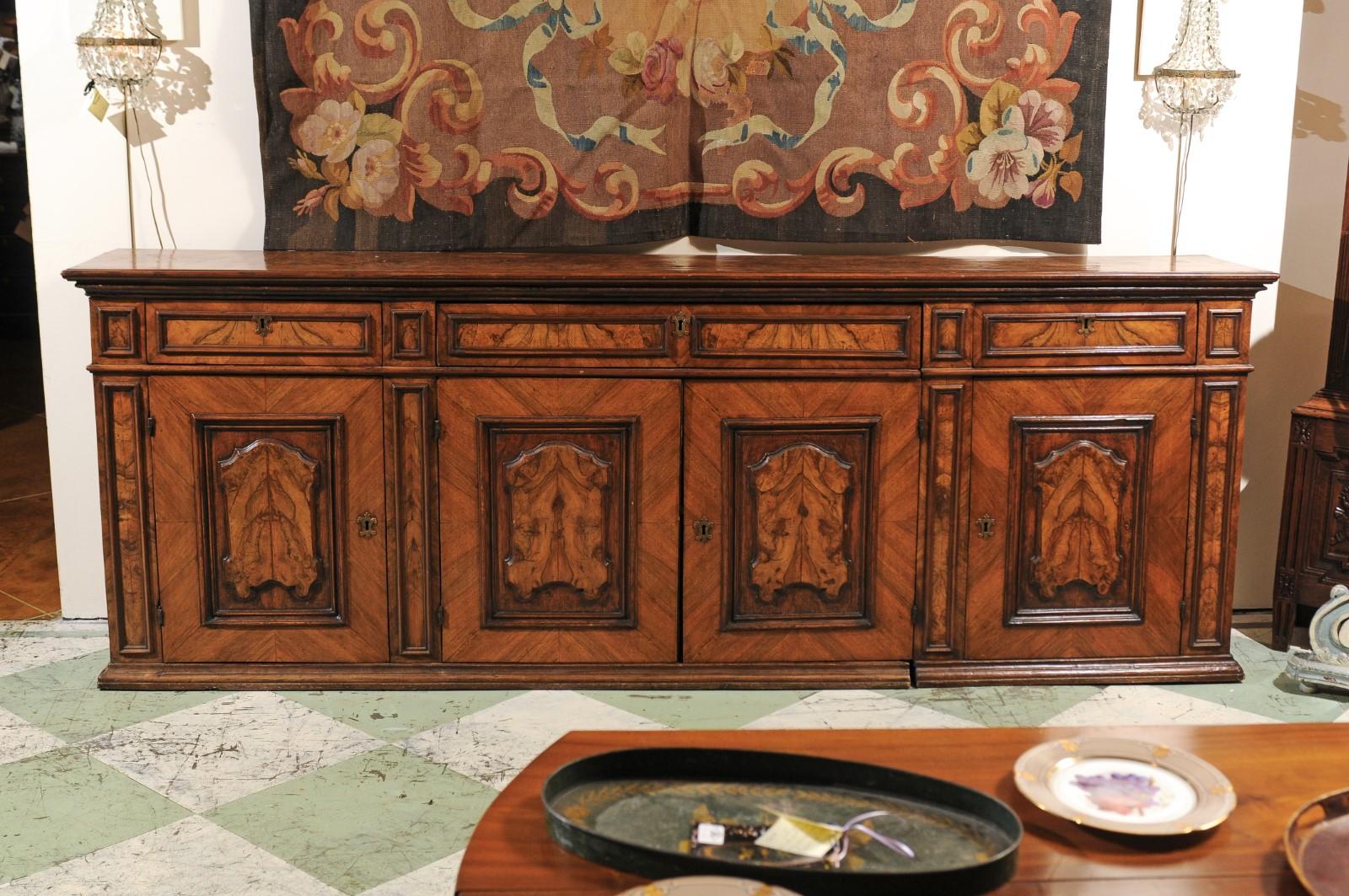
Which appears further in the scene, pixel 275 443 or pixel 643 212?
pixel 643 212

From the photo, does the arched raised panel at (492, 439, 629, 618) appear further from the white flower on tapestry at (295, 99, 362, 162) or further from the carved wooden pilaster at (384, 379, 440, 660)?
the white flower on tapestry at (295, 99, 362, 162)

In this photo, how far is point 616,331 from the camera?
3428mm

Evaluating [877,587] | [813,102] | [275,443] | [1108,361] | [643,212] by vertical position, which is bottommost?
[877,587]

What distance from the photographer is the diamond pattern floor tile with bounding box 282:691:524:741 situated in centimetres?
336

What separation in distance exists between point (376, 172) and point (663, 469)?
44.8 inches

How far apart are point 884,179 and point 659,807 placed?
2.37 m

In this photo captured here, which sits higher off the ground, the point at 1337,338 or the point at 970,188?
the point at 970,188

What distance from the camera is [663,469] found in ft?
11.5

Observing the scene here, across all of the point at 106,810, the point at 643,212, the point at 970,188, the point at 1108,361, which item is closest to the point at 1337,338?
the point at 1108,361

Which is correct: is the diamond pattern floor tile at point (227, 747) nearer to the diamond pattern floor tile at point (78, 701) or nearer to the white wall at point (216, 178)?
the diamond pattern floor tile at point (78, 701)

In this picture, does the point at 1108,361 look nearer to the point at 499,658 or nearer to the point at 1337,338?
the point at 1337,338

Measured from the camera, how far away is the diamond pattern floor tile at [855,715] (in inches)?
133

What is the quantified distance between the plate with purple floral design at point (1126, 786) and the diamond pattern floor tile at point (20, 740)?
7.57ft

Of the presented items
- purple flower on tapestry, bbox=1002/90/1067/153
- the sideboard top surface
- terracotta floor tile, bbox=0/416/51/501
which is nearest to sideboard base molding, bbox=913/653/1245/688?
the sideboard top surface
